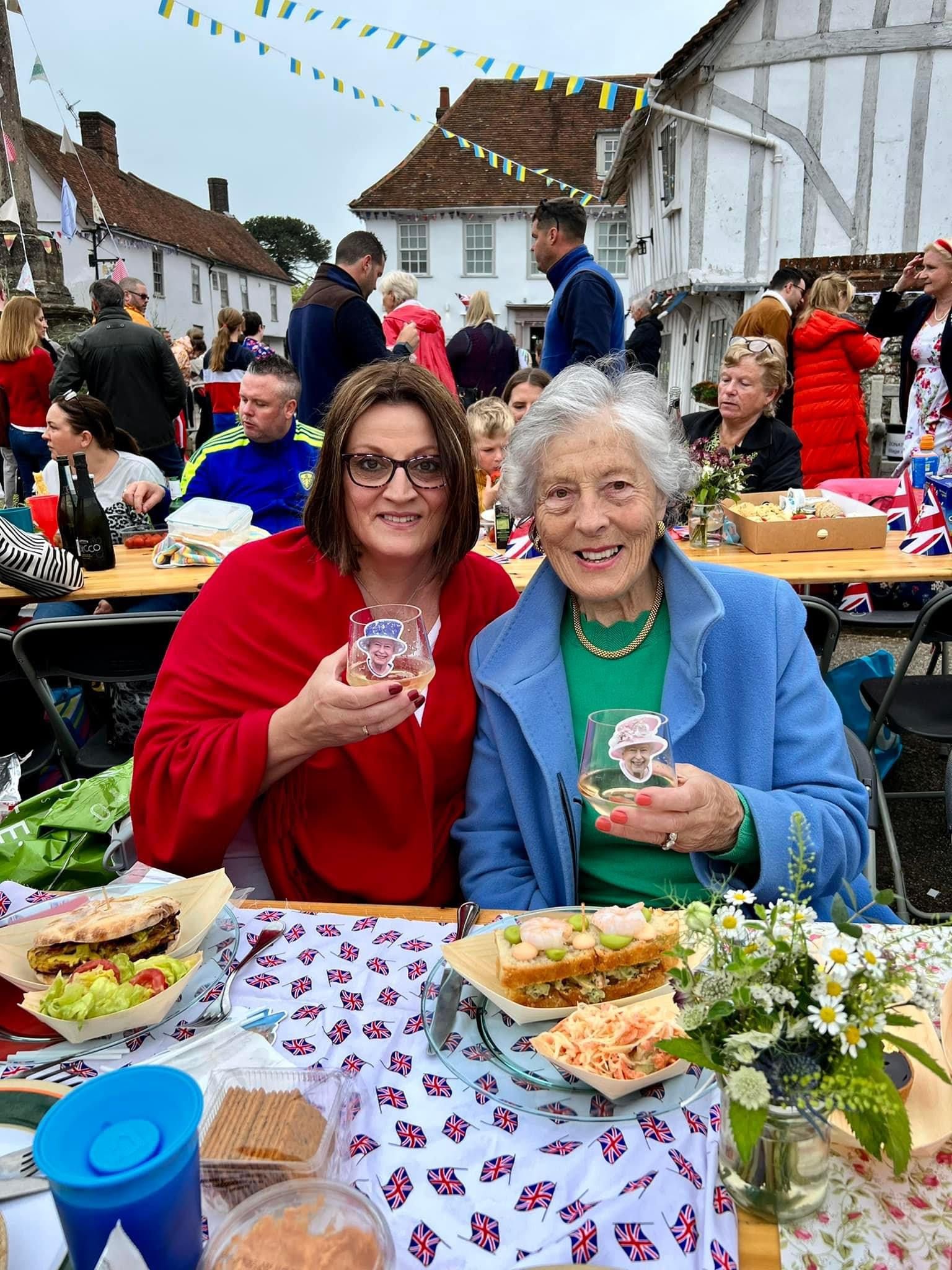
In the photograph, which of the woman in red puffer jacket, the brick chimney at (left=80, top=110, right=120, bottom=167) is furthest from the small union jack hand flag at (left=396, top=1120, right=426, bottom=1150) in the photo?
the brick chimney at (left=80, top=110, right=120, bottom=167)

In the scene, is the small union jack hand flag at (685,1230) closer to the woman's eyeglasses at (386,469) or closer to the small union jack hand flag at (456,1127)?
the small union jack hand flag at (456,1127)

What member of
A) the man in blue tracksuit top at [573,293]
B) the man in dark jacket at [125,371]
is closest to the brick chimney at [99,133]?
the man in dark jacket at [125,371]

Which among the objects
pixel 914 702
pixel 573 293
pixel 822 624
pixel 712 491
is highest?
pixel 573 293

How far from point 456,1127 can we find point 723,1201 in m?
0.34

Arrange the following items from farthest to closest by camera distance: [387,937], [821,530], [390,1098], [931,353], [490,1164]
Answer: [931,353] < [821,530] < [387,937] < [390,1098] < [490,1164]

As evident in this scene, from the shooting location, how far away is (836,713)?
2.00m

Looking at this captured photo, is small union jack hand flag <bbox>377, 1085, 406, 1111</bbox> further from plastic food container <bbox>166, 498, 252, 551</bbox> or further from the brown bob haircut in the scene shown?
plastic food container <bbox>166, 498, 252, 551</bbox>

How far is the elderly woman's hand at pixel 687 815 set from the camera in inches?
59.3

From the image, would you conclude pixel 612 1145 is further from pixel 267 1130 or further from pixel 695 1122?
pixel 267 1130

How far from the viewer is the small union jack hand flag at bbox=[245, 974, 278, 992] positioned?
147cm

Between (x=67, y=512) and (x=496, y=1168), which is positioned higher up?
(x=67, y=512)

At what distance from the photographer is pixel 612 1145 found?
1127 mm

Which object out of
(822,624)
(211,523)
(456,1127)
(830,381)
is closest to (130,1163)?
(456,1127)

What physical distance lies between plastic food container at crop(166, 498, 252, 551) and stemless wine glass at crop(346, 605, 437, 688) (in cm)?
314
